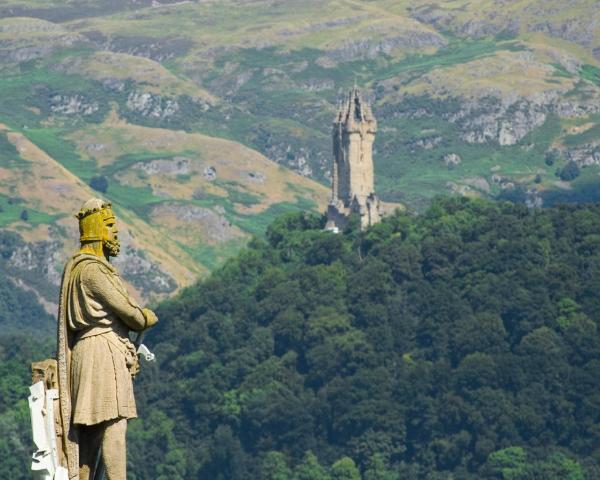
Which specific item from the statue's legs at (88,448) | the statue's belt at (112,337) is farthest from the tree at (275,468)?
the statue's legs at (88,448)

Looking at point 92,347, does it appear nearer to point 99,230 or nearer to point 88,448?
point 88,448

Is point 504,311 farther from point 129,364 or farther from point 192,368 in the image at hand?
point 129,364

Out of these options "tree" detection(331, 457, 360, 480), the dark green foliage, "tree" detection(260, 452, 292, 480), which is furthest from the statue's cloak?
"tree" detection(260, 452, 292, 480)

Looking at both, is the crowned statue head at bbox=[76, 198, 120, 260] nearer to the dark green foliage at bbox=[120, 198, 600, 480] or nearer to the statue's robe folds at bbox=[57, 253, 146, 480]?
the statue's robe folds at bbox=[57, 253, 146, 480]

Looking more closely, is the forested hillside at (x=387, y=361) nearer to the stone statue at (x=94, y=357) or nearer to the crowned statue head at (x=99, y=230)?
the crowned statue head at (x=99, y=230)

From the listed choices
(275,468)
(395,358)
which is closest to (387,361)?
(395,358)

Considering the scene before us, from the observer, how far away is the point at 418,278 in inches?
6988

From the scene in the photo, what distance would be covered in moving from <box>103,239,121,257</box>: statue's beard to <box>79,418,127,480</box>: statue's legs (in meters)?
1.28

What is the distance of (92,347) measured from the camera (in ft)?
66.2

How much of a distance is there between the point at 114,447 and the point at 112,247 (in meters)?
1.50

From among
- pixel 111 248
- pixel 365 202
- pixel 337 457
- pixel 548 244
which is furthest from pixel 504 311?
pixel 111 248

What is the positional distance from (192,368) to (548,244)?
22895mm

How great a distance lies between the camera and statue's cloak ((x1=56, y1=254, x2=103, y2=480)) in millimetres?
19984

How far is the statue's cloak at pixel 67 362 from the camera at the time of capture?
20.0m
